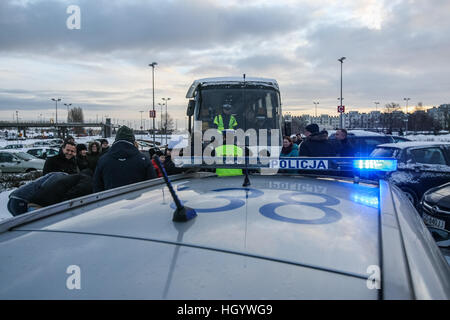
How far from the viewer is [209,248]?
1.36m

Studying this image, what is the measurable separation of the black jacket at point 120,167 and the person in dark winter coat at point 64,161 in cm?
188

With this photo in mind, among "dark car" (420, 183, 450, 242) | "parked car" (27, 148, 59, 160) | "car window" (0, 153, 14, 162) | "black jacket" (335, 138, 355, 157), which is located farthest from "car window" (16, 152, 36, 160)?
"dark car" (420, 183, 450, 242)

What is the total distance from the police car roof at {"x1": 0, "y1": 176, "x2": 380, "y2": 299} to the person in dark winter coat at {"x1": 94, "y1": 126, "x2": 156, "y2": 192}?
1.87 m

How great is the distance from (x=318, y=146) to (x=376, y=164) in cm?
353

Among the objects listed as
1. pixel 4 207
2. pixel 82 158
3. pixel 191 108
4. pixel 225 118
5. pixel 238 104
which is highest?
pixel 238 104

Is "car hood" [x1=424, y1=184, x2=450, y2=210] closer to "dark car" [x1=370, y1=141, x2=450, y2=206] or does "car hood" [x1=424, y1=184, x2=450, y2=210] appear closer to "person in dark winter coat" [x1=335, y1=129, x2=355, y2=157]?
"person in dark winter coat" [x1=335, y1=129, x2=355, y2=157]

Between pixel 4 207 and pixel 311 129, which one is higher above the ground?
pixel 311 129

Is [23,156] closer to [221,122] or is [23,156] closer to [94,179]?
[221,122]

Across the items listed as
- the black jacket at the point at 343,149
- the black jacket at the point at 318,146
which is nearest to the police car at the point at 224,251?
the black jacket at the point at 318,146

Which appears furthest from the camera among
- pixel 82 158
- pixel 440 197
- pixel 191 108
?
pixel 191 108

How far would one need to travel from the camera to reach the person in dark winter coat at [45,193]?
12.2ft

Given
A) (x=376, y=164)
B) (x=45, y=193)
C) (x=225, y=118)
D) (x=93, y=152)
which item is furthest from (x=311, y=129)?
→ (x=93, y=152)

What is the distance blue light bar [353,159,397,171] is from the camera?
2676mm
